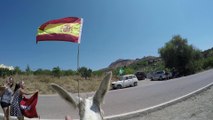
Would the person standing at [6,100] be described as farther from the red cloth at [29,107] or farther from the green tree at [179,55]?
the green tree at [179,55]

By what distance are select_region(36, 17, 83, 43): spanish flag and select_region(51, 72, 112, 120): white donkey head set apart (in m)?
2.98

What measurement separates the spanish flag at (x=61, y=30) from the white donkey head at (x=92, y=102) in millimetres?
2983

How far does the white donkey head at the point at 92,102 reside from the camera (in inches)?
62.9

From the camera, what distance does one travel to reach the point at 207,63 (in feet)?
267

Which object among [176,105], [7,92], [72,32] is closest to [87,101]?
[72,32]

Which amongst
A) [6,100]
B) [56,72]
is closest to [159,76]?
[56,72]

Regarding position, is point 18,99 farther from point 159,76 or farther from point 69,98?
point 159,76

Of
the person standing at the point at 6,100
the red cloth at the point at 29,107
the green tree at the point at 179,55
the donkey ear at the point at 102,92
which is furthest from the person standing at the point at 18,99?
the green tree at the point at 179,55

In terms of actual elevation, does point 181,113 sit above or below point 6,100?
below

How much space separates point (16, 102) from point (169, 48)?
66757 millimetres

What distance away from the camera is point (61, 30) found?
512 cm

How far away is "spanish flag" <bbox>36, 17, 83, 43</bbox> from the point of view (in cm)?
484

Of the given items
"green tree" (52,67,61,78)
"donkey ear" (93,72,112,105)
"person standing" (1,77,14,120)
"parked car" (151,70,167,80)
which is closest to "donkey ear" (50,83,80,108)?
"donkey ear" (93,72,112,105)

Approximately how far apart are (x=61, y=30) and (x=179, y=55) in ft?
220
